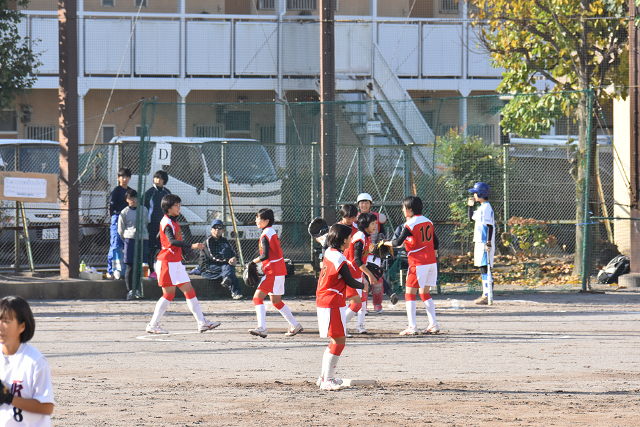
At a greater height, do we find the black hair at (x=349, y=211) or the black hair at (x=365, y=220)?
the black hair at (x=349, y=211)

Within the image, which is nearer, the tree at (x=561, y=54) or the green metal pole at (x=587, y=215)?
the green metal pole at (x=587, y=215)

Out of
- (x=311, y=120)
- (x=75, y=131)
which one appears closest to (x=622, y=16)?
(x=311, y=120)

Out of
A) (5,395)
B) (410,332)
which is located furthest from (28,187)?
(5,395)

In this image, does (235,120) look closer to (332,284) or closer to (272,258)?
(272,258)

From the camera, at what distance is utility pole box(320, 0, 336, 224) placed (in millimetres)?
13422

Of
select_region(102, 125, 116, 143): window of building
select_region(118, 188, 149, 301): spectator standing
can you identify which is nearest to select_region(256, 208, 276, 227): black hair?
select_region(118, 188, 149, 301): spectator standing

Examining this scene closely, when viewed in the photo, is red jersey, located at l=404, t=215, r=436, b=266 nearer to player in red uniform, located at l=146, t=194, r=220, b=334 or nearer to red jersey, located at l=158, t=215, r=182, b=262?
player in red uniform, located at l=146, t=194, r=220, b=334

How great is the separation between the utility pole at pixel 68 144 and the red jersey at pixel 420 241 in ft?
21.4

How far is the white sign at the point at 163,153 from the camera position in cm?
1559

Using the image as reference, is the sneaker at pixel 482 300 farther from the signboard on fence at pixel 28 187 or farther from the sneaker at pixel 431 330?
the signboard on fence at pixel 28 187

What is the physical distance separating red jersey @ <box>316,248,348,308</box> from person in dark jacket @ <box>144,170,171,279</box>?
6.84 m

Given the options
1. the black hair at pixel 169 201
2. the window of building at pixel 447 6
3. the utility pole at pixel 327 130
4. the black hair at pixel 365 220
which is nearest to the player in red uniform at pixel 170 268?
the black hair at pixel 169 201

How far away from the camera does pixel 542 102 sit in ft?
48.3

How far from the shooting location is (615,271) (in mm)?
14781
